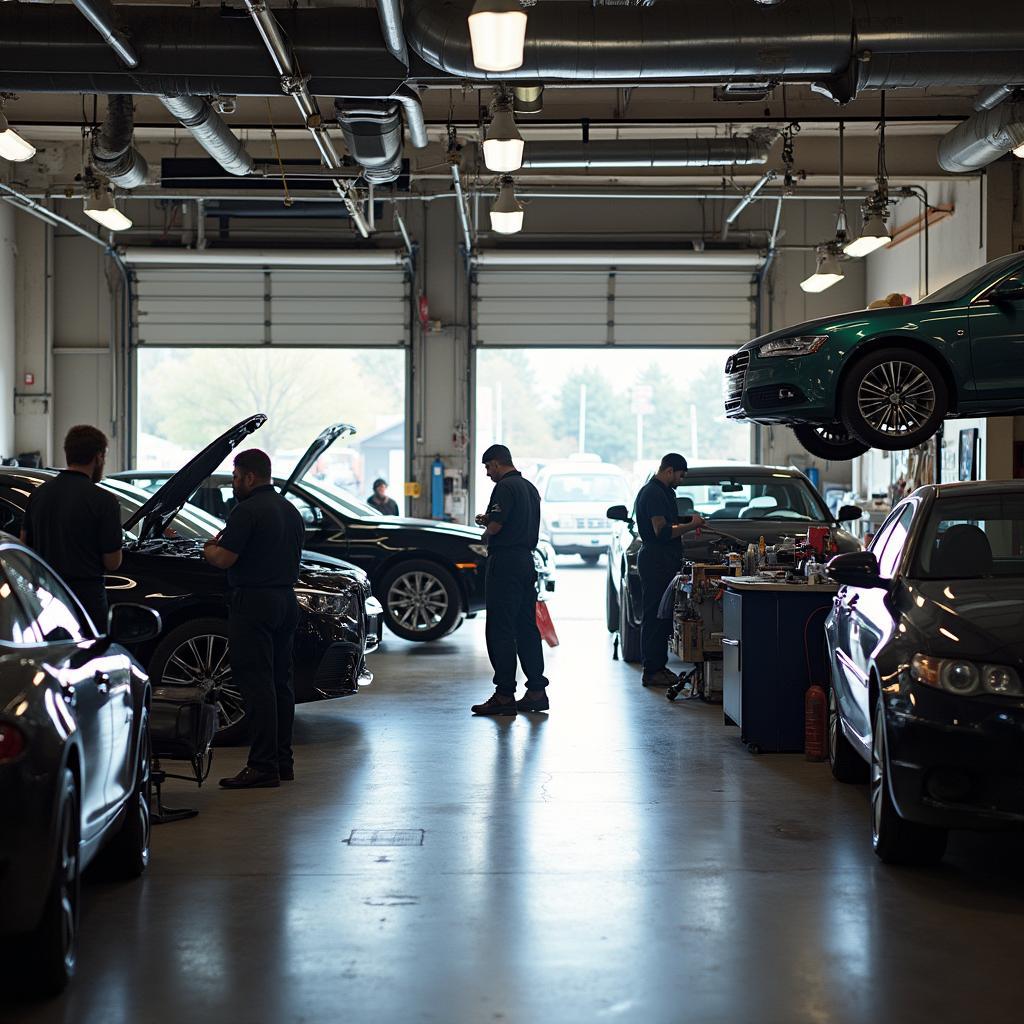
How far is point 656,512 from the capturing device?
33.0ft

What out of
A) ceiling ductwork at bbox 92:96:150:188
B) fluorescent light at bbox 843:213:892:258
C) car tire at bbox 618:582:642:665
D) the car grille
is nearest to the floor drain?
the car grille

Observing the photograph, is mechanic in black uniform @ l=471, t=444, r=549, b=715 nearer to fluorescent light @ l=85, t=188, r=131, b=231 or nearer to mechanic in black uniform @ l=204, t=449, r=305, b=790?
mechanic in black uniform @ l=204, t=449, r=305, b=790

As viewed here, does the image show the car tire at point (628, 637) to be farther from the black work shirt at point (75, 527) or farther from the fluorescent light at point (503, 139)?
the black work shirt at point (75, 527)

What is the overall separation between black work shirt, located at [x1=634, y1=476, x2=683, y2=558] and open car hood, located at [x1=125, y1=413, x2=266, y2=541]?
334 cm

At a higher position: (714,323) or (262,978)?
(714,323)

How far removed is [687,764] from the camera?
287 inches

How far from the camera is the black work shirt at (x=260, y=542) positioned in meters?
6.46

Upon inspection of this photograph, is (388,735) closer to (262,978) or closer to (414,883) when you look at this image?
(414,883)

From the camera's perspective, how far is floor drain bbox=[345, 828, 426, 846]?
555 cm

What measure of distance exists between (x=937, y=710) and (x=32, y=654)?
2.94m

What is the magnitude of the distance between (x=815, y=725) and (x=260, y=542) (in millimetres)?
3216

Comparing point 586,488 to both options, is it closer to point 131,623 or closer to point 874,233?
point 874,233

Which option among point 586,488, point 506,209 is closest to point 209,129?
point 506,209

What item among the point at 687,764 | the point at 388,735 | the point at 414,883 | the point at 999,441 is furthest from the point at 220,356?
the point at 414,883
